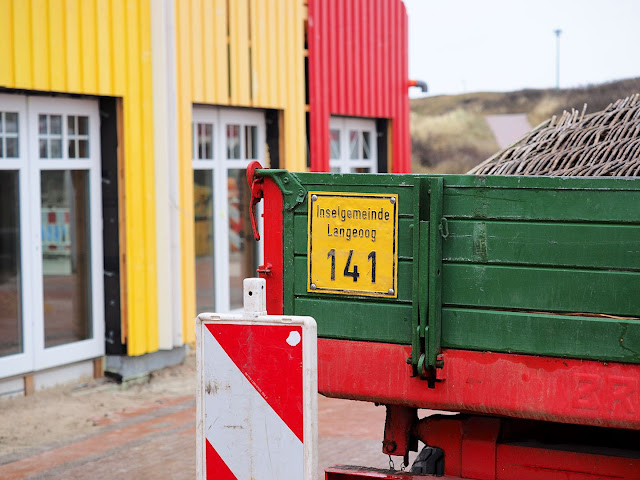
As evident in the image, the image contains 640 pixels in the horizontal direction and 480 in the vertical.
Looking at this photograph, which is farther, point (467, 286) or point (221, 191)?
point (221, 191)

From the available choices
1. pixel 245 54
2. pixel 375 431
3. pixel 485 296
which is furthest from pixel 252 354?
pixel 245 54

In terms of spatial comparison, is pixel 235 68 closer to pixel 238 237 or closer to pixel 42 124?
pixel 238 237

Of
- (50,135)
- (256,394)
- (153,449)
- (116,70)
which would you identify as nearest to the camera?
(256,394)

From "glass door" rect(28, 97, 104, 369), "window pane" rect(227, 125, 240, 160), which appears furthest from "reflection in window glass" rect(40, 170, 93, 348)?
"window pane" rect(227, 125, 240, 160)

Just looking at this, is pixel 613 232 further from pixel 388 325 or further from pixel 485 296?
pixel 388 325

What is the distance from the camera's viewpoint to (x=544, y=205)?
4.25m

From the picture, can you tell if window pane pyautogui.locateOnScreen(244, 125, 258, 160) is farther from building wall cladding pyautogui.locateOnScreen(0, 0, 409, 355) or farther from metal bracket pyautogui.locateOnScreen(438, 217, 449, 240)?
metal bracket pyautogui.locateOnScreen(438, 217, 449, 240)

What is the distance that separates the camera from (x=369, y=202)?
4.55 metres

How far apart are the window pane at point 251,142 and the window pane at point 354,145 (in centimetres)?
244

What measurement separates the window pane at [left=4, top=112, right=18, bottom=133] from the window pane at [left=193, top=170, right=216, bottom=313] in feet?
8.71

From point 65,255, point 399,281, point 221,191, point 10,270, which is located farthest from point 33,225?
point 399,281

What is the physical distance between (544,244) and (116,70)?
6.47m

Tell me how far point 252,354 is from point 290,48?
900cm

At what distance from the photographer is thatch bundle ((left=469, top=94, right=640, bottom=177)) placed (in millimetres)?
5383
